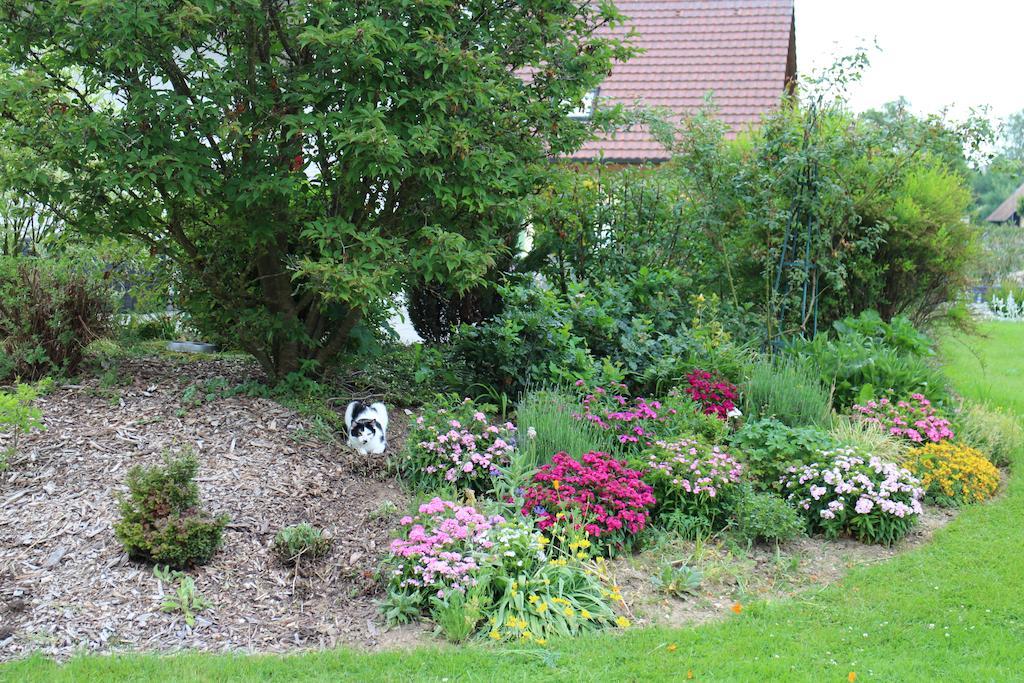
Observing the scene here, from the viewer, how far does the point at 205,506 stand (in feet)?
16.8

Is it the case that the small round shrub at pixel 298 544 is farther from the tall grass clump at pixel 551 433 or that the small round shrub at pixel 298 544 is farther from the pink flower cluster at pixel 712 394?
the pink flower cluster at pixel 712 394

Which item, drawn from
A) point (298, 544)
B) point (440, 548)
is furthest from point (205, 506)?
point (440, 548)

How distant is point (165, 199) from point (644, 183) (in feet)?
15.8

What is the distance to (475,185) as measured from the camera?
19.9ft

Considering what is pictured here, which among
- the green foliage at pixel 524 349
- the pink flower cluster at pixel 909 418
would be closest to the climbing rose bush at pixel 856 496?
the pink flower cluster at pixel 909 418

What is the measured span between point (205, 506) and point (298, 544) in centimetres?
66

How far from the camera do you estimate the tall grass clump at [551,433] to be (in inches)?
238

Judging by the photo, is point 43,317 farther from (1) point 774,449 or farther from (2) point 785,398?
(2) point 785,398

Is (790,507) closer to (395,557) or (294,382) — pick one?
(395,557)

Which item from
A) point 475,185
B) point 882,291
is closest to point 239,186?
point 475,185

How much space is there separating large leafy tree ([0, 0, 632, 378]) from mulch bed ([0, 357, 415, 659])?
0.90 metres

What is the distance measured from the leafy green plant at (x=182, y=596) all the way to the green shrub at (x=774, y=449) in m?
3.45

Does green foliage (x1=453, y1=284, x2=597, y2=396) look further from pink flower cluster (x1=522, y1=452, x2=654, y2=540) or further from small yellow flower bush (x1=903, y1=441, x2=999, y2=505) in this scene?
small yellow flower bush (x1=903, y1=441, x2=999, y2=505)

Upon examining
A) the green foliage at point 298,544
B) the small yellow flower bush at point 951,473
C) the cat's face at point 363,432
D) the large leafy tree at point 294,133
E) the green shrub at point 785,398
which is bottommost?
the green foliage at point 298,544
